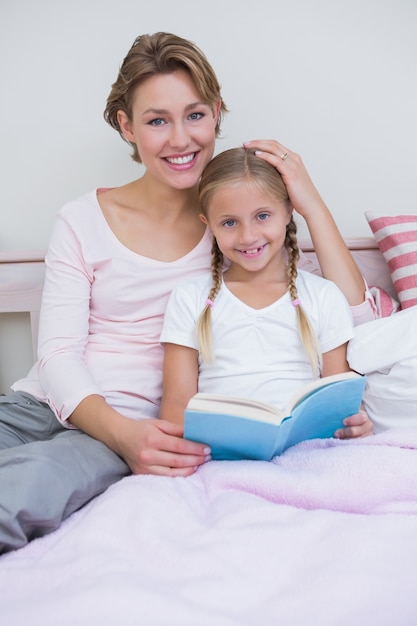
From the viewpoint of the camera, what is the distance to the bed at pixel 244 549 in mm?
732

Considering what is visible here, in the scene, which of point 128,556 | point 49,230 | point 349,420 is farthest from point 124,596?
point 49,230

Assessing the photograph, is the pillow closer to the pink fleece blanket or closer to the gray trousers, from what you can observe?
the pink fleece blanket

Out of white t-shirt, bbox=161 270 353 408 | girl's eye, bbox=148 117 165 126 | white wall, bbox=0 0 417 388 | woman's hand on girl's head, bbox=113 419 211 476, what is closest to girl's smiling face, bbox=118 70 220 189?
girl's eye, bbox=148 117 165 126

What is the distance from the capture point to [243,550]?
2.77 ft

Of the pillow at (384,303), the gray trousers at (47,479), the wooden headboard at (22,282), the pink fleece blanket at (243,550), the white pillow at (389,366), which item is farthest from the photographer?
the wooden headboard at (22,282)

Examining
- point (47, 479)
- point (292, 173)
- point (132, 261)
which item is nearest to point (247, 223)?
point (292, 173)

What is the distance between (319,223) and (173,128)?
1.14ft

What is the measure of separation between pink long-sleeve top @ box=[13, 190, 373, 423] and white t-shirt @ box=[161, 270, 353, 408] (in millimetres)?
91

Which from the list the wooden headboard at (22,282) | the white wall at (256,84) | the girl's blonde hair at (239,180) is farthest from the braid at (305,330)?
the wooden headboard at (22,282)

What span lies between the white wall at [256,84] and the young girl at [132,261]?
313 millimetres

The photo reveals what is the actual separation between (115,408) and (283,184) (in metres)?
0.55

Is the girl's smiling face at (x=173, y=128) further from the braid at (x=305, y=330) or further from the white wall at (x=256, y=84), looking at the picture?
the white wall at (x=256, y=84)

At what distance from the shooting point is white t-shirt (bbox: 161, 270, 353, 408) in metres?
1.28

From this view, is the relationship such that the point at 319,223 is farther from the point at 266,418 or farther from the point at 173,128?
the point at 266,418
